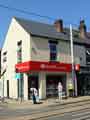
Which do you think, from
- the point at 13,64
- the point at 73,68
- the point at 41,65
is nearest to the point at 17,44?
the point at 13,64

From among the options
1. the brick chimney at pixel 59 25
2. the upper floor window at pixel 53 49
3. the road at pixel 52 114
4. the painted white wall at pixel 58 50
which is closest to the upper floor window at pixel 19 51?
the painted white wall at pixel 58 50

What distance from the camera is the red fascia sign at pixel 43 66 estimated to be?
29523mm

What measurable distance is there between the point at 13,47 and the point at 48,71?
5.94m

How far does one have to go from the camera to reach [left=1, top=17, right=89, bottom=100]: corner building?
30141 mm

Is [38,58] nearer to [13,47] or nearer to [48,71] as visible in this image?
[48,71]

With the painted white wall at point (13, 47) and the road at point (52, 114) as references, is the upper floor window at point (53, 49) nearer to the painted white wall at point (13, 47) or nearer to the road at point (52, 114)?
the painted white wall at point (13, 47)

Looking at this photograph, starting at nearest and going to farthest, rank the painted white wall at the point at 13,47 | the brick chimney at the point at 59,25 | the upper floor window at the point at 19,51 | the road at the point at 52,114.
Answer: the road at the point at 52,114 < the painted white wall at the point at 13,47 < the upper floor window at the point at 19,51 < the brick chimney at the point at 59,25

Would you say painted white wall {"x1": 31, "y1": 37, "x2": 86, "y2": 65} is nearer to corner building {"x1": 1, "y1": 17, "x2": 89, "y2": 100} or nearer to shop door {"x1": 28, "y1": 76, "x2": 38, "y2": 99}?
corner building {"x1": 1, "y1": 17, "x2": 89, "y2": 100}

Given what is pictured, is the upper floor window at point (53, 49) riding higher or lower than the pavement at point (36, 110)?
higher

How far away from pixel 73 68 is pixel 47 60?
10.4 ft

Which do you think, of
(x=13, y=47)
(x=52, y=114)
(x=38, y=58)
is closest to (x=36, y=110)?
(x=52, y=114)

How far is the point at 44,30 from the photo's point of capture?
32.9 meters

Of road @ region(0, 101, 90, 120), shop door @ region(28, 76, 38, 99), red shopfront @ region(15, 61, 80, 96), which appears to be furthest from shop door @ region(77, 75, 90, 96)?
road @ region(0, 101, 90, 120)

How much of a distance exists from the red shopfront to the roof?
9.84ft
